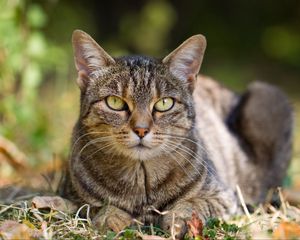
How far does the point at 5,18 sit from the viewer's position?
5512 mm

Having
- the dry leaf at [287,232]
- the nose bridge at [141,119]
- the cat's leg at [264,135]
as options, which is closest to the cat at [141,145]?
the nose bridge at [141,119]

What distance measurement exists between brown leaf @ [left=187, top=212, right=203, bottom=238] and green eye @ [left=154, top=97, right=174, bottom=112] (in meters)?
0.65

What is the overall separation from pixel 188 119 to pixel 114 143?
0.50 meters

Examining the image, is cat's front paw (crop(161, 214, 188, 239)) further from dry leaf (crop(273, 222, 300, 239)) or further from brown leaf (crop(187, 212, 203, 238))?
dry leaf (crop(273, 222, 300, 239))

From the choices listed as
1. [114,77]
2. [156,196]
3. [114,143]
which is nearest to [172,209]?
[156,196]

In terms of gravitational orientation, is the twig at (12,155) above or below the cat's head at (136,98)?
below

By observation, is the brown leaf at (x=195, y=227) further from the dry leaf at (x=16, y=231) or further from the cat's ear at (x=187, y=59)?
the cat's ear at (x=187, y=59)

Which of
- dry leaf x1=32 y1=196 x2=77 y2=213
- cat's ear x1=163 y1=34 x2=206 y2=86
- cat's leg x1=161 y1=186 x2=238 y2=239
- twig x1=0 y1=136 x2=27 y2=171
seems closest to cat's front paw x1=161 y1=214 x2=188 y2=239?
cat's leg x1=161 y1=186 x2=238 y2=239

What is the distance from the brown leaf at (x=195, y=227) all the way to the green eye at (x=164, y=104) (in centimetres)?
65

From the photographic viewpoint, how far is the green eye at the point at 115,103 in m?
3.76

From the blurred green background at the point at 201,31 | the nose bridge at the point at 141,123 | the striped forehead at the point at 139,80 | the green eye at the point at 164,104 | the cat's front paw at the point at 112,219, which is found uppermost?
the blurred green background at the point at 201,31

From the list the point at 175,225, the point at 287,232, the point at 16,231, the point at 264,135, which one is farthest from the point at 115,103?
the point at 264,135

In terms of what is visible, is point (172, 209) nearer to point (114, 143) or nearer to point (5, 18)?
point (114, 143)

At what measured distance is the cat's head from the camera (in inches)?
145
